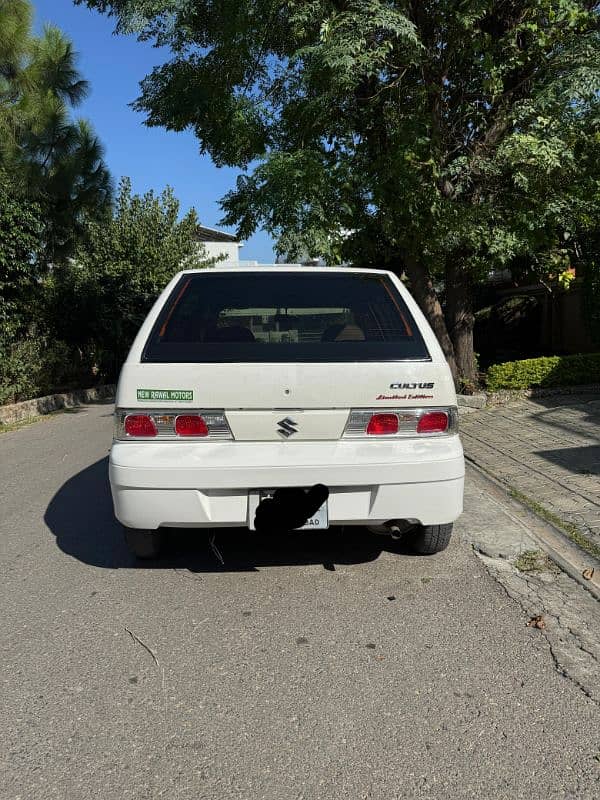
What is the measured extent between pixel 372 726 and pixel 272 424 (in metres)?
1.48

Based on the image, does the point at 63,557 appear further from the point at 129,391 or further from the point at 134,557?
the point at 129,391

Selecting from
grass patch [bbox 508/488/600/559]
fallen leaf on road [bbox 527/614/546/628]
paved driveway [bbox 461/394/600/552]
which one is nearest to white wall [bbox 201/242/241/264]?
paved driveway [bbox 461/394/600/552]

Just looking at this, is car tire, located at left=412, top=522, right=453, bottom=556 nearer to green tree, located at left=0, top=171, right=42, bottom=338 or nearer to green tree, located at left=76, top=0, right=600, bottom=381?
green tree, located at left=76, top=0, right=600, bottom=381

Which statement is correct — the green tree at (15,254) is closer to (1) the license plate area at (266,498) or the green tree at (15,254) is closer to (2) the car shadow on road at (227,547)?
(2) the car shadow on road at (227,547)

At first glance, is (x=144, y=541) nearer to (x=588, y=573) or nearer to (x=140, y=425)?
(x=140, y=425)

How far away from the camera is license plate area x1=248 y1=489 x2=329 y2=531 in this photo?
3303 millimetres

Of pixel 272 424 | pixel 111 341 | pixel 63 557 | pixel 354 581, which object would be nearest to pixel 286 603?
pixel 354 581

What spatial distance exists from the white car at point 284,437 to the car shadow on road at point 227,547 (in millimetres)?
703

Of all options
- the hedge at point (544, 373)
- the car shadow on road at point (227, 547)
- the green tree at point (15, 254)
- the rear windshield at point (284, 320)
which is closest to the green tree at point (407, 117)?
the hedge at point (544, 373)

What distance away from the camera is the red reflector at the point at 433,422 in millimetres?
3395

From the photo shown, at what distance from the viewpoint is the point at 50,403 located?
12.3 m

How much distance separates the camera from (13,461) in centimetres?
758

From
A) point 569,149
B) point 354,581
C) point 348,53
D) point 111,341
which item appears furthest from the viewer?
point 111,341

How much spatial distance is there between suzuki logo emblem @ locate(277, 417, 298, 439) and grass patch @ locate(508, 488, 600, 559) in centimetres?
209
